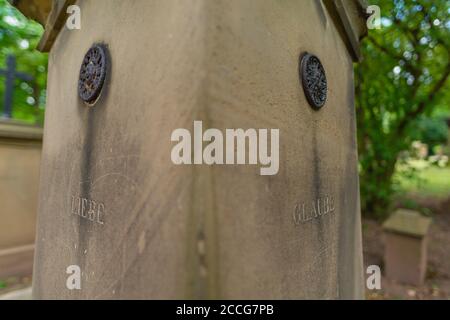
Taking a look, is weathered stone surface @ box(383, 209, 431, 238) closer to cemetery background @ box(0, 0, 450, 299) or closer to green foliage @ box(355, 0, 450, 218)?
cemetery background @ box(0, 0, 450, 299)

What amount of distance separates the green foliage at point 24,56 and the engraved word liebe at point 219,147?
4.44m

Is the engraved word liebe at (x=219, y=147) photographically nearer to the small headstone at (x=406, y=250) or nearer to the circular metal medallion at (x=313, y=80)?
the circular metal medallion at (x=313, y=80)

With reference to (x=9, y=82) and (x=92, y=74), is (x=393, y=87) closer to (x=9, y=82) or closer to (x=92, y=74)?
(x=92, y=74)

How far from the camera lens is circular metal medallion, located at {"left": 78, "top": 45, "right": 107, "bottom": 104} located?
1.90m

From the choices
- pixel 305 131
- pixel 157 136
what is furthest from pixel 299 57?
pixel 157 136

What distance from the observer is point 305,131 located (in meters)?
1.98

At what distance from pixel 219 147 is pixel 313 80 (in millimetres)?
927

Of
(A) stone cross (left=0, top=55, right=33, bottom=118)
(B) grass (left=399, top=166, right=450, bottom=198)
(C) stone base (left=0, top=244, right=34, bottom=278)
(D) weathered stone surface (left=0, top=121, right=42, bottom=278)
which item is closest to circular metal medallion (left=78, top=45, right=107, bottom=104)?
(D) weathered stone surface (left=0, top=121, right=42, bottom=278)

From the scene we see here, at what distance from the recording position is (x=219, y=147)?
4.79 feet

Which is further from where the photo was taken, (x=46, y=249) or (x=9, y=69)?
(x=9, y=69)

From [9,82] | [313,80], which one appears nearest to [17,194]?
[9,82]

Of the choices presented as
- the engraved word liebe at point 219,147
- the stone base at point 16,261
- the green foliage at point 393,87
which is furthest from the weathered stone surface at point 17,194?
the green foliage at point 393,87

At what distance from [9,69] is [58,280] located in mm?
3664
